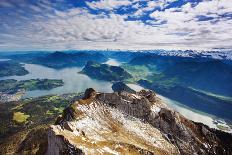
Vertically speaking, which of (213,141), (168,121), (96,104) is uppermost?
(96,104)

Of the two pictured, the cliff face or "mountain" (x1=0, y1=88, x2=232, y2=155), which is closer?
the cliff face

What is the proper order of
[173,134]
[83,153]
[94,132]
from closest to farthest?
[83,153], [94,132], [173,134]

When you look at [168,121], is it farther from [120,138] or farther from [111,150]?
[111,150]

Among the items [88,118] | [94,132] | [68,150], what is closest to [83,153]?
[68,150]

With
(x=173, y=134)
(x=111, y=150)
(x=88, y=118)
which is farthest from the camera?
(x=173, y=134)

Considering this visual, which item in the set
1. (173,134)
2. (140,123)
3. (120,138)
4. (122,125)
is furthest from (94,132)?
(173,134)

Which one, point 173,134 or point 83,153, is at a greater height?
point 83,153

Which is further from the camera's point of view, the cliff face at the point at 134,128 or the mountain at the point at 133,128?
the mountain at the point at 133,128

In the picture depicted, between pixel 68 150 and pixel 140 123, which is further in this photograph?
pixel 140 123
